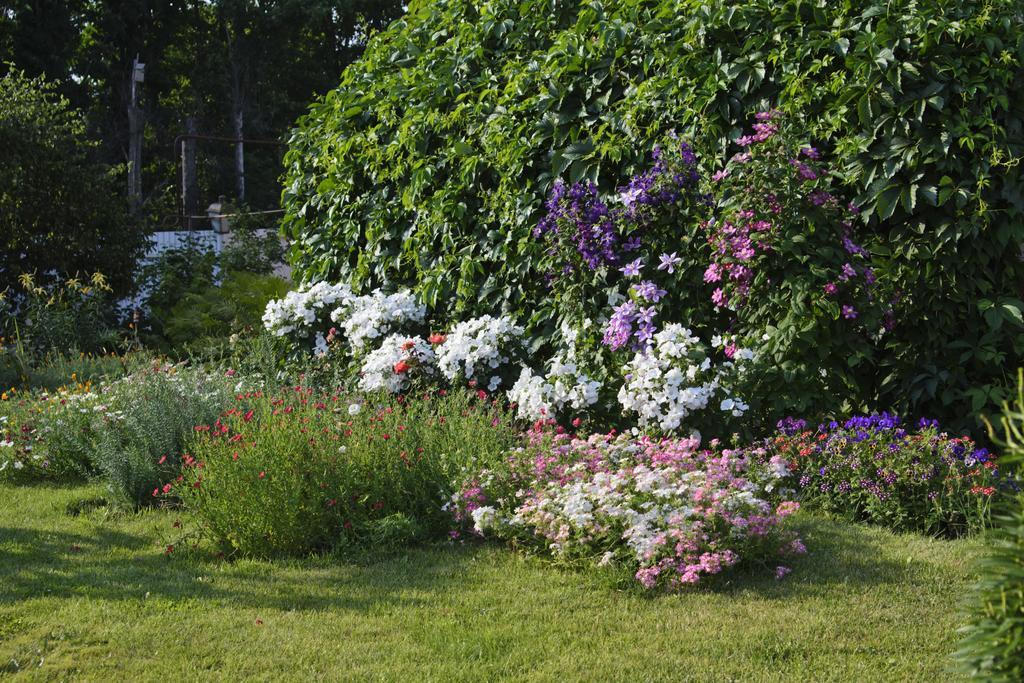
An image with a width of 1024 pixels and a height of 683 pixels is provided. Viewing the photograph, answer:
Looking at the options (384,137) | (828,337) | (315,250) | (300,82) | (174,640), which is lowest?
(174,640)

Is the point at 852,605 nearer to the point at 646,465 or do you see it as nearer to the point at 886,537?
the point at 886,537

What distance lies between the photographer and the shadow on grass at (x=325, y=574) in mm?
3848

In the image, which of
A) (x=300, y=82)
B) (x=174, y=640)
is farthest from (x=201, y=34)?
(x=174, y=640)

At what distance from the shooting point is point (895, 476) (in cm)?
441

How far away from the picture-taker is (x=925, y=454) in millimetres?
4402

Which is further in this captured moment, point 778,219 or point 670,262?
point 670,262

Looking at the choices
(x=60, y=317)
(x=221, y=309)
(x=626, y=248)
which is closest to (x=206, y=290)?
(x=221, y=309)

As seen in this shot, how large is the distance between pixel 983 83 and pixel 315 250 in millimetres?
5497

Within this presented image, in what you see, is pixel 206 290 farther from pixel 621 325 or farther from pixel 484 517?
pixel 484 517

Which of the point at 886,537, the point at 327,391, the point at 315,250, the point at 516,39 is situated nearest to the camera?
the point at 886,537

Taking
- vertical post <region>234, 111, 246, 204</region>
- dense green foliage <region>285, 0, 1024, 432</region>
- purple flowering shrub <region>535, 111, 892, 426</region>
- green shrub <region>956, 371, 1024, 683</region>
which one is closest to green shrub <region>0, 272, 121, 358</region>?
dense green foliage <region>285, 0, 1024, 432</region>

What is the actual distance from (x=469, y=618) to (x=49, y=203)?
9.97m

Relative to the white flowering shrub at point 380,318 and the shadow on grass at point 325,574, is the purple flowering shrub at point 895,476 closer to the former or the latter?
the shadow on grass at point 325,574

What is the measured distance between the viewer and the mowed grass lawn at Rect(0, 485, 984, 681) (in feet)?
10.5
